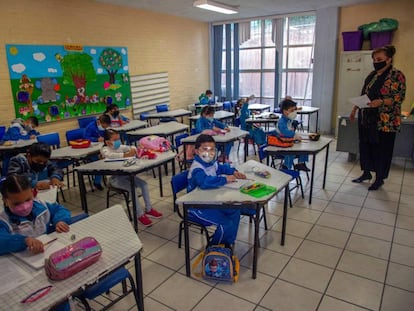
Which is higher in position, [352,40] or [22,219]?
[352,40]

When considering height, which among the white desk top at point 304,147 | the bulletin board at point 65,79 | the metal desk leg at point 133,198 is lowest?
the metal desk leg at point 133,198

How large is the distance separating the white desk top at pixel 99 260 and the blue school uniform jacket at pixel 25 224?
5.0 inches

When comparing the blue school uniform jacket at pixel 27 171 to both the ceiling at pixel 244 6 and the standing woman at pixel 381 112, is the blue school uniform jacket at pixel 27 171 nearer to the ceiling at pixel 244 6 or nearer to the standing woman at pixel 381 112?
the standing woman at pixel 381 112

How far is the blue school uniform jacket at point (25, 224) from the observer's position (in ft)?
5.94

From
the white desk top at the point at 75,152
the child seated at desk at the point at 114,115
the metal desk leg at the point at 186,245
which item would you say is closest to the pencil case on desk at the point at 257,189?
the metal desk leg at the point at 186,245

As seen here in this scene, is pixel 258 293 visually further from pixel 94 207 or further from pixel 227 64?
pixel 227 64

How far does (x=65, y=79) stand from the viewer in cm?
641

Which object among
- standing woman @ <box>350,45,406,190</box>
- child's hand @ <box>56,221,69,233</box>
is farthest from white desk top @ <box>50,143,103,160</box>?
standing woman @ <box>350,45,406,190</box>

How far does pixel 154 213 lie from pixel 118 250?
2208 mm

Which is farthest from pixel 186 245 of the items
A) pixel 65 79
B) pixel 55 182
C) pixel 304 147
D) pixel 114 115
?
pixel 65 79

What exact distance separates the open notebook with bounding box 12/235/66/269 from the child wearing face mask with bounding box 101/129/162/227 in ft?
5.92

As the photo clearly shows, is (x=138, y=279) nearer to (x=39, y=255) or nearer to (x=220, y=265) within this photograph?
(x=39, y=255)

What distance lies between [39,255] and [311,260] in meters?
2.36

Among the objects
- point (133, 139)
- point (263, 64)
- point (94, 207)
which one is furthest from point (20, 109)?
point (263, 64)
